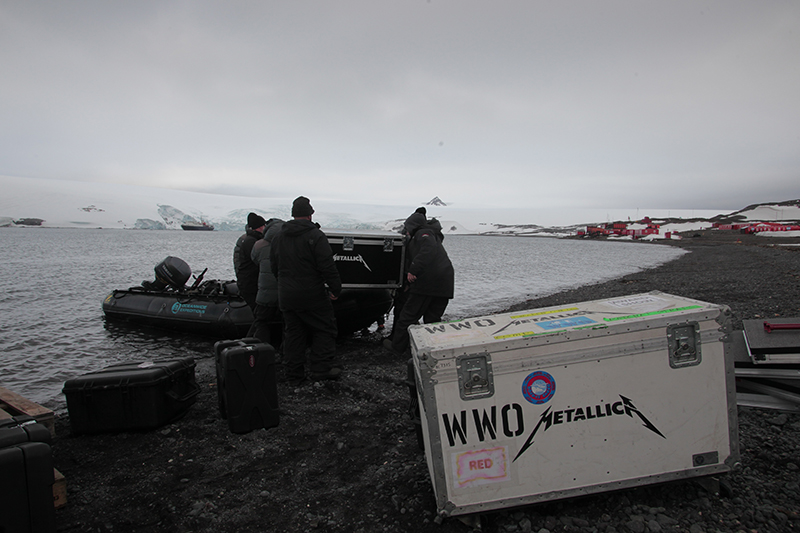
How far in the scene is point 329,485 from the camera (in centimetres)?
337

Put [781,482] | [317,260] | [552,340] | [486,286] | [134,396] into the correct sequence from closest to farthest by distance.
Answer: [552,340] < [781,482] < [134,396] < [317,260] < [486,286]

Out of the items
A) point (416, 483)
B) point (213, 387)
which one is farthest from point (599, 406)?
point (213, 387)

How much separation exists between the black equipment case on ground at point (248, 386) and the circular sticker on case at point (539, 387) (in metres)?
2.70

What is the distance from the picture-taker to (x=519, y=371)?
8.29 feet

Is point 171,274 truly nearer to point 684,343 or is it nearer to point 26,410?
point 26,410

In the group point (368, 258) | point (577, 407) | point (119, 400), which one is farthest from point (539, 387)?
point (368, 258)

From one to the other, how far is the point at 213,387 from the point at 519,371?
186 inches

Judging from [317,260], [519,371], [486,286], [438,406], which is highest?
[317,260]

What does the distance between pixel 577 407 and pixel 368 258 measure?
5.28m

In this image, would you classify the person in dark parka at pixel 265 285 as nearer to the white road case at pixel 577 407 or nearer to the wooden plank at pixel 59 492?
the wooden plank at pixel 59 492

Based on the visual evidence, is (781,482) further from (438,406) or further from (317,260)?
(317,260)

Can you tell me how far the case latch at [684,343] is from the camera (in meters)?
2.55

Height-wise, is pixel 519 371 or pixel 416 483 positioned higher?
pixel 519 371

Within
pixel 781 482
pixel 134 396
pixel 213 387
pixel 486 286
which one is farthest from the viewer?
pixel 486 286
